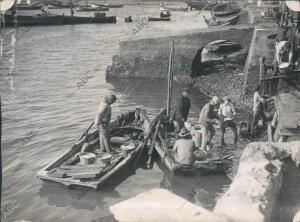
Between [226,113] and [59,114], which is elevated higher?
[226,113]

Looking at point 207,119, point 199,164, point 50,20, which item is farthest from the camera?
point 50,20

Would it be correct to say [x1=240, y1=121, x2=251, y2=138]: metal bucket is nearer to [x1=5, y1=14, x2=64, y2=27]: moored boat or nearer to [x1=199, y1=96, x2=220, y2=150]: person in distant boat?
[x1=199, y1=96, x2=220, y2=150]: person in distant boat

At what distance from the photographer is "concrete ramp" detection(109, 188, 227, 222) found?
22.2ft

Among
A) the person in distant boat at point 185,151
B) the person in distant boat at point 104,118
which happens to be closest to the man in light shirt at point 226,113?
the person in distant boat at point 185,151

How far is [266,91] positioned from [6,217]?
461 inches

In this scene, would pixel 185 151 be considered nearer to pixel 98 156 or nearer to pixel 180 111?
pixel 98 156

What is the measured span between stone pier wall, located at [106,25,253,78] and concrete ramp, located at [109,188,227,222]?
643 inches

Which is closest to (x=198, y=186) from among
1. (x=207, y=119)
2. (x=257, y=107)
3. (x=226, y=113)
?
(x=207, y=119)

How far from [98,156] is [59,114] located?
7751mm

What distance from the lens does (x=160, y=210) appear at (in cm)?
707

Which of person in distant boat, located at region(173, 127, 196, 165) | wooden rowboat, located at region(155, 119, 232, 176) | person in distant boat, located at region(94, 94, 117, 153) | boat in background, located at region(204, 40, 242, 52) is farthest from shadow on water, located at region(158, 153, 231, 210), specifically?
boat in background, located at region(204, 40, 242, 52)

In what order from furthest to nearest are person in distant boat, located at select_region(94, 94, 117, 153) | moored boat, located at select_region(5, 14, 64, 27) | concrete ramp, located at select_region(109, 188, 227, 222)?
moored boat, located at select_region(5, 14, 64, 27) < person in distant boat, located at select_region(94, 94, 117, 153) < concrete ramp, located at select_region(109, 188, 227, 222)

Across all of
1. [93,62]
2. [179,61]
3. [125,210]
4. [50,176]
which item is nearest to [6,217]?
[50,176]

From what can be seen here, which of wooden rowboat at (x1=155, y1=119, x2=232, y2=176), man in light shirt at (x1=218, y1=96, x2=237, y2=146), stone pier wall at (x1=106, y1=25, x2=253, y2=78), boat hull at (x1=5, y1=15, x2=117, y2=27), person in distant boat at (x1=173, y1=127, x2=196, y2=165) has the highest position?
boat hull at (x1=5, y1=15, x2=117, y2=27)
